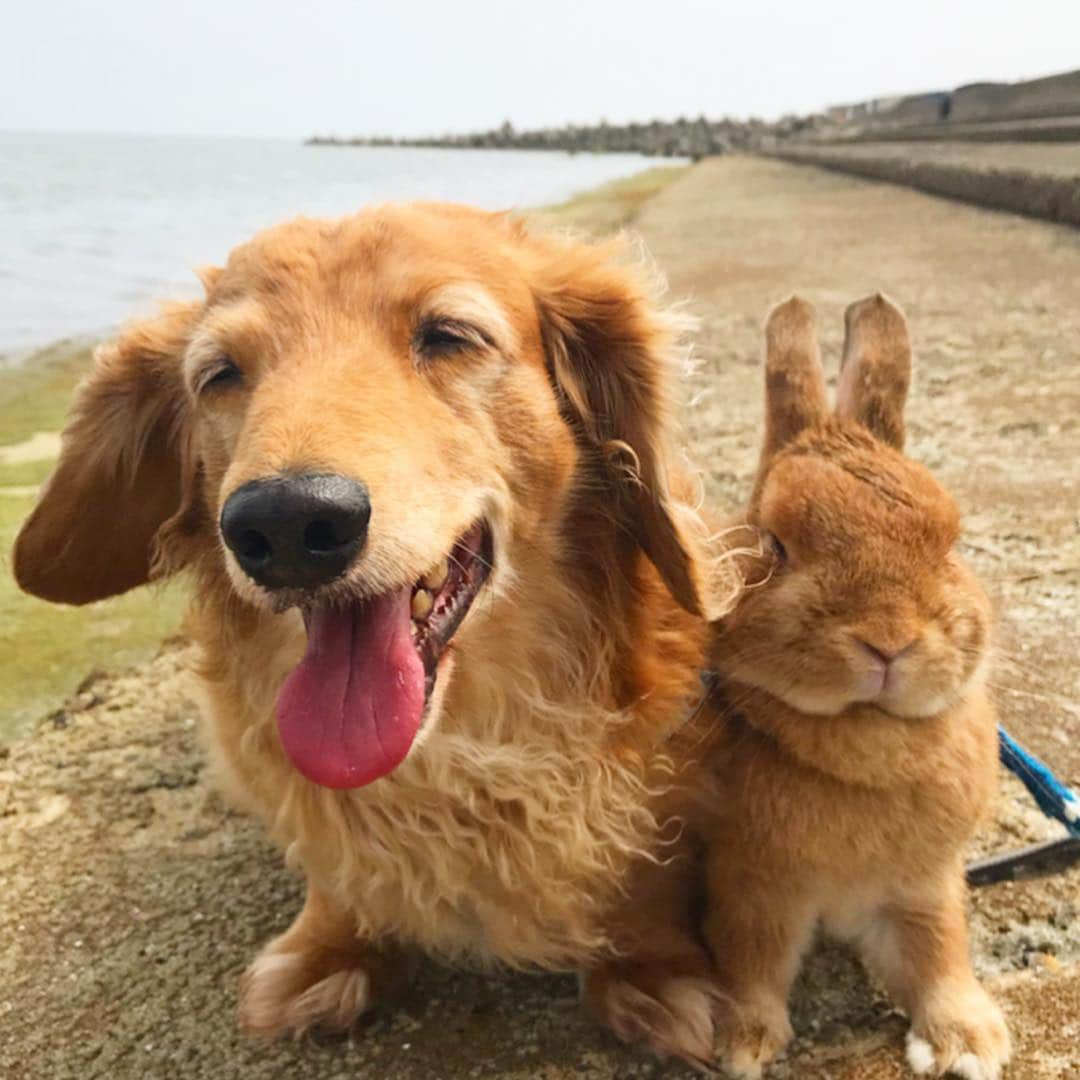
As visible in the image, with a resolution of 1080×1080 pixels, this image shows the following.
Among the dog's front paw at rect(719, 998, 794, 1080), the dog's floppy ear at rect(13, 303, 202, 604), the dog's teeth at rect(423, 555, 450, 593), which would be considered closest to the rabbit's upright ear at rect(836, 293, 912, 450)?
the dog's teeth at rect(423, 555, 450, 593)

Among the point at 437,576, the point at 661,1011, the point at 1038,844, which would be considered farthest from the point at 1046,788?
the point at 437,576

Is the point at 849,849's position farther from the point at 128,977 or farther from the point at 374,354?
the point at 128,977

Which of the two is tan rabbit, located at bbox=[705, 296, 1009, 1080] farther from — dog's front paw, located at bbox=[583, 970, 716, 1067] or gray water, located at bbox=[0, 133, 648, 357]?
gray water, located at bbox=[0, 133, 648, 357]

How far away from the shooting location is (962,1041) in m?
1.84

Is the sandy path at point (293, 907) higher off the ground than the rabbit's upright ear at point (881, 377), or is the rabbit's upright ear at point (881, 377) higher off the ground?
the rabbit's upright ear at point (881, 377)

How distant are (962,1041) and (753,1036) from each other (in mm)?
331

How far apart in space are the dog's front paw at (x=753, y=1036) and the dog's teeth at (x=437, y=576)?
2.89 ft

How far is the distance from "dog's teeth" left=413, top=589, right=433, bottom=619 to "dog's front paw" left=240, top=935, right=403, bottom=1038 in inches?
29.5

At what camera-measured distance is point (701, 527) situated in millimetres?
2248

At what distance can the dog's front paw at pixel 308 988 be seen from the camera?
209 centimetres

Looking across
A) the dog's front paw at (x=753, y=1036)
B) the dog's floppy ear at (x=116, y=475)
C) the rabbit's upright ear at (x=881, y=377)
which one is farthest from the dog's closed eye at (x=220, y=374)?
the dog's front paw at (x=753, y=1036)

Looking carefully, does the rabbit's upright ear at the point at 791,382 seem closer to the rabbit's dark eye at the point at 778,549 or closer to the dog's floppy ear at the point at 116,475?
the rabbit's dark eye at the point at 778,549

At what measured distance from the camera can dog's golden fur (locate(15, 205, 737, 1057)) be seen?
6.72ft

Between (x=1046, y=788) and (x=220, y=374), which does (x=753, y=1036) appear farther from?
(x=220, y=374)
